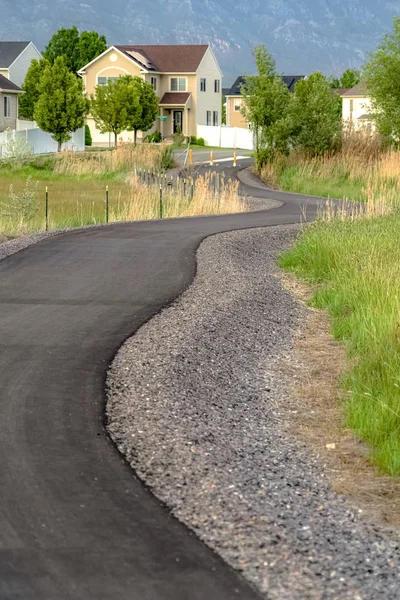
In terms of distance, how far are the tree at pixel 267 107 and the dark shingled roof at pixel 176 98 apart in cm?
3783

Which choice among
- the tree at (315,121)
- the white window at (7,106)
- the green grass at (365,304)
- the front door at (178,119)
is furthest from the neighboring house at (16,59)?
the green grass at (365,304)

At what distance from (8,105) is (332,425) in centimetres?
6501

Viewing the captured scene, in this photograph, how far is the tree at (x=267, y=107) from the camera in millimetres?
45344

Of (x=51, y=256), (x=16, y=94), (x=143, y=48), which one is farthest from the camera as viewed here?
(x=143, y=48)

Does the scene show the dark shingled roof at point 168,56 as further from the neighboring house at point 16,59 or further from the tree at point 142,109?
the tree at point 142,109

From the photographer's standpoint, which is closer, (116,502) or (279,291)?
(116,502)

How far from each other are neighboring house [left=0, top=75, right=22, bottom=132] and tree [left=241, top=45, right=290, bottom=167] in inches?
1059

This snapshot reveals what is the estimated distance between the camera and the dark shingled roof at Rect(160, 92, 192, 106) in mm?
83938

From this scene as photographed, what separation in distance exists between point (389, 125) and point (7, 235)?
28.1m

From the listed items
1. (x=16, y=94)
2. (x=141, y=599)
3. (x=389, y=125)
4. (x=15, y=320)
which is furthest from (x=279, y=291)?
(x=16, y=94)

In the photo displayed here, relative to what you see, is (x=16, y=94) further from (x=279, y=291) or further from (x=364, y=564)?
(x=364, y=564)

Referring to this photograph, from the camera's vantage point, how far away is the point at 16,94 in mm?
71250

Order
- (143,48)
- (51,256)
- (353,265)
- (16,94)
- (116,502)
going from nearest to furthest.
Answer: (116,502) < (353,265) < (51,256) < (16,94) < (143,48)

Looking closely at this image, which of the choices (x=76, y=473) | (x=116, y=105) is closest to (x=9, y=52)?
(x=116, y=105)
